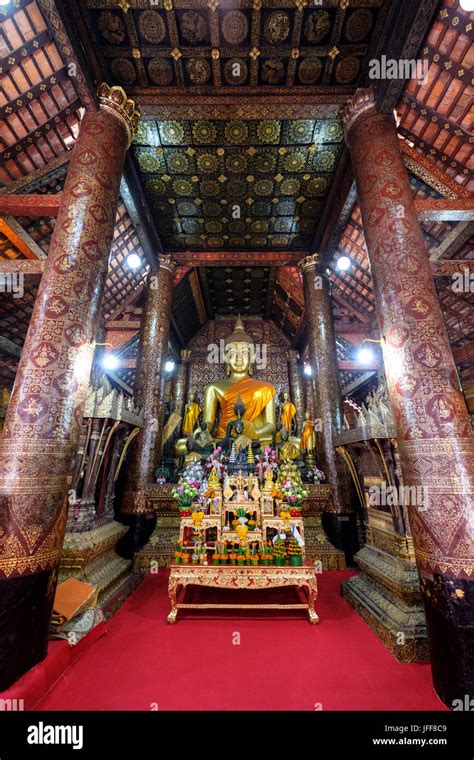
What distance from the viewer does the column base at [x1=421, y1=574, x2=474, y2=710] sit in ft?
7.48

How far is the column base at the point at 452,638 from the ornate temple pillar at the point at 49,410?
3.18 meters

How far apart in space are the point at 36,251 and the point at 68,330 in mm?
3815

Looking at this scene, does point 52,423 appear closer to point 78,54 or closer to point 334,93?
point 78,54

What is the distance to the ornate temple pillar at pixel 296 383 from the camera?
1263 cm

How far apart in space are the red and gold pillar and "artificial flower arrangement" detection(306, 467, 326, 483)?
3.21 meters

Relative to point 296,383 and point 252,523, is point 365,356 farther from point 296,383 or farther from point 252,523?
point 252,523

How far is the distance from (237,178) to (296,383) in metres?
8.00

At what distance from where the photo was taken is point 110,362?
35.2ft

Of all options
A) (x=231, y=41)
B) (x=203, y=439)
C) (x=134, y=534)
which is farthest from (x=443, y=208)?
(x=134, y=534)

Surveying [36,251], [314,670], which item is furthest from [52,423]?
[36,251]

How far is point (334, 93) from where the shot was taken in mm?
5387

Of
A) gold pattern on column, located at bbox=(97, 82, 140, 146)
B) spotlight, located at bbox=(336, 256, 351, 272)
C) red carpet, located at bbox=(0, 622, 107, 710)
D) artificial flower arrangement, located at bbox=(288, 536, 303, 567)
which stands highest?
spotlight, located at bbox=(336, 256, 351, 272)

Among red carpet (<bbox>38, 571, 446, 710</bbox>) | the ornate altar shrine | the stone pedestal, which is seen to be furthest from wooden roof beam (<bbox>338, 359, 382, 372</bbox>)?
red carpet (<bbox>38, 571, 446, 710</bbox>)

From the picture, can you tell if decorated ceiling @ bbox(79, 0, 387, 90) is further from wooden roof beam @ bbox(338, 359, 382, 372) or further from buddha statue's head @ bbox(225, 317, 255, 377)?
wooden roof beam @ bbox(338, 359, 382, 372)
